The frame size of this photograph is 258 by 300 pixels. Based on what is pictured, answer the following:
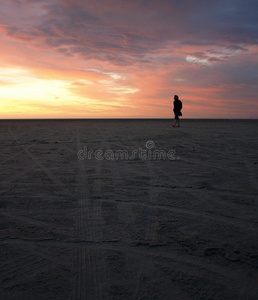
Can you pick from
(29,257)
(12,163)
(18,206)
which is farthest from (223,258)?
(12,163)

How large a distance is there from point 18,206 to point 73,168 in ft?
6.65

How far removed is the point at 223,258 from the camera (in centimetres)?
198

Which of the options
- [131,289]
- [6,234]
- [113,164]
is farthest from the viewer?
[113,164]

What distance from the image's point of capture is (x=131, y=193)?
11.4 feet

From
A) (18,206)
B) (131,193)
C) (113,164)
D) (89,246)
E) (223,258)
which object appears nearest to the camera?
(223,258)

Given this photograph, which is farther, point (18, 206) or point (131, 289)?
point (18, 206)

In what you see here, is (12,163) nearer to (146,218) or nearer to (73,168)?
(73,168)

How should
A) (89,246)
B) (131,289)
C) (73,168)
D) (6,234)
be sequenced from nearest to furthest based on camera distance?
(131,289) → (89,246) → (6,234) → (73,168)

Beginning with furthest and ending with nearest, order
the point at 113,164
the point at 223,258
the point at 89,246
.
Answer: the point at 113,164, the point at 89,246, the point at 223,258

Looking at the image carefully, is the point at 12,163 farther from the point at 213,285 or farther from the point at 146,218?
the point at 213,285

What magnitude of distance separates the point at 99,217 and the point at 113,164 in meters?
2.72

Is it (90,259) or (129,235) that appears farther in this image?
(129,235)

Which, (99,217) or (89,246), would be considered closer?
(89,246)

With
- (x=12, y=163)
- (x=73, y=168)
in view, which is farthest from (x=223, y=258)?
(x=12, y=163)
